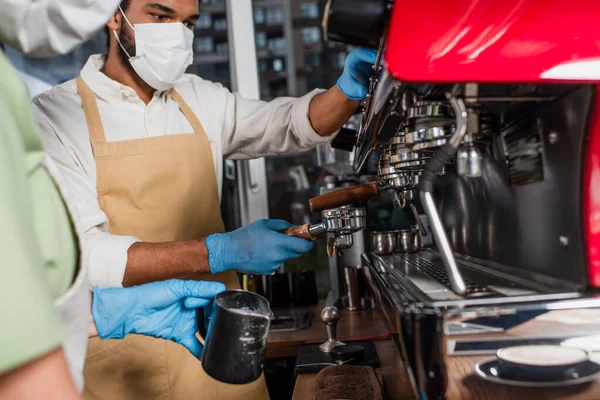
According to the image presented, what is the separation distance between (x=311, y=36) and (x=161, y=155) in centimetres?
174

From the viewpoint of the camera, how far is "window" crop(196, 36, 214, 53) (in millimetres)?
3107

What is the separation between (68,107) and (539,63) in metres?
1.35

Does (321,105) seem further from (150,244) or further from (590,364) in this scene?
(590,364)

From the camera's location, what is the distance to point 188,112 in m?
1.78

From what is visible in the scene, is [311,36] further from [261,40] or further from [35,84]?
[35,84]

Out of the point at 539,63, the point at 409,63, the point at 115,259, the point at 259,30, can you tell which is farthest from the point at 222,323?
the point at 259,30

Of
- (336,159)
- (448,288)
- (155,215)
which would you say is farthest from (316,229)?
(336,159)

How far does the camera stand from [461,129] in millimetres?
708

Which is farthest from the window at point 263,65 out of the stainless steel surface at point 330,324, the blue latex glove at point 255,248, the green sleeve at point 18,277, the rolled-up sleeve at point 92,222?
the green sleeve at point 18,277

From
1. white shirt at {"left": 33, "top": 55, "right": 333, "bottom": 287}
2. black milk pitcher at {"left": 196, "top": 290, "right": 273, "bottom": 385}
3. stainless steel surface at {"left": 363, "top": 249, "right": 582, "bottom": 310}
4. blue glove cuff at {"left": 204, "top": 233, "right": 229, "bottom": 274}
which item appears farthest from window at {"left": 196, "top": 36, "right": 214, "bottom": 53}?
black milk pitcher at {"left": 196, "top": 290, "right": 273, "bottom": 385}

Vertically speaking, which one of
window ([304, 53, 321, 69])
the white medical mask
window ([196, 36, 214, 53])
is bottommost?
the white medical mask

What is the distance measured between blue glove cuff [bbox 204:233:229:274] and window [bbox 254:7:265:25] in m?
1.74

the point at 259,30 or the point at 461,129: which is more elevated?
the point at 259,30

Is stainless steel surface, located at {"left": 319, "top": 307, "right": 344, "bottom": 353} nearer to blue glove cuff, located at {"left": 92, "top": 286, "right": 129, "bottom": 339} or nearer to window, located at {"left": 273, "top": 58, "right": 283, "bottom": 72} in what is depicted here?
blue glove cuff, located at {"left": 92, "top": 286, "right": 129, "bottom": 339}
